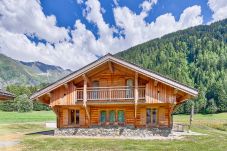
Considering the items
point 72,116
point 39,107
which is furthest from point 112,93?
point 39,107

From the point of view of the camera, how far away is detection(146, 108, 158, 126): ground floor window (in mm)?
29625

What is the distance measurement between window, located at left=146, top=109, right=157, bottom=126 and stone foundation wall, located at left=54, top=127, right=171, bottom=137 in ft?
4.33

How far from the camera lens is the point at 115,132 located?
2898cm

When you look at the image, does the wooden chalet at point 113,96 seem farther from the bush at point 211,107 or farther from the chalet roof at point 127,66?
the bush at point 211,107

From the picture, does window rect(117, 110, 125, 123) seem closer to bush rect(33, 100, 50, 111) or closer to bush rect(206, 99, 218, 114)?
bush rect(33, 100, 50, 111)

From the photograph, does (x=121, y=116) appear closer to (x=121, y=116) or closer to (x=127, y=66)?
(x=121, y=116)

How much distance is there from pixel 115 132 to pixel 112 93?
358 cm

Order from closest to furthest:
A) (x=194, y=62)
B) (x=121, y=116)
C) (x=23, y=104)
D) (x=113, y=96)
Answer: (x=113, y=96), (x=121, y=116), (x=23, y=104), (x=194, y=62)

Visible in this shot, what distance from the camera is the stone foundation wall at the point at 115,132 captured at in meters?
28.3

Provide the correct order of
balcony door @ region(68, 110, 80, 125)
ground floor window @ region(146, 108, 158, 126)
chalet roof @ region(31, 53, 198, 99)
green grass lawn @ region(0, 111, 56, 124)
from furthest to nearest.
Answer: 1. green grass lawn @ region(0, 111, 56, 124)
2. balcony door @ region(68, 110, 80, 125)
3. ground floor window @ region(146, 108, 158, 126)
4. chalet roof @ region(31, 53, 198, 99)

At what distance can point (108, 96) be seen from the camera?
2975cm

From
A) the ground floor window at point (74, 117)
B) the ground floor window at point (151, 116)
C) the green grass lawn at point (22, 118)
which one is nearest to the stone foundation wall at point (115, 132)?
the ground floor window at point (151, 116)

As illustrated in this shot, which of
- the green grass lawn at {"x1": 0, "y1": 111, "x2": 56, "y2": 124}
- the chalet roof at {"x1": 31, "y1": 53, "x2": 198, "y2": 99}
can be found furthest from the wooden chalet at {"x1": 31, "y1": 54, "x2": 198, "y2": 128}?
the green grass lawn at {"x1": 0, "y1": 111, "x2": 56, "y2": 124}

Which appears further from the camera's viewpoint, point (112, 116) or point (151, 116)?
point (112, 116)
